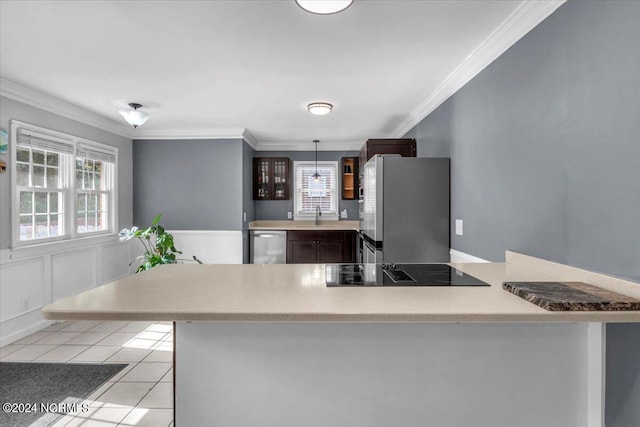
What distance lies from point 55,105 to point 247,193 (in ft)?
8.86

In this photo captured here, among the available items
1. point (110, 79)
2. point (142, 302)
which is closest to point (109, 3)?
point (110, 79)

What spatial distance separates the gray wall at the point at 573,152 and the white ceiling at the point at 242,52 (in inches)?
11.3

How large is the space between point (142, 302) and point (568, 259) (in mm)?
1869

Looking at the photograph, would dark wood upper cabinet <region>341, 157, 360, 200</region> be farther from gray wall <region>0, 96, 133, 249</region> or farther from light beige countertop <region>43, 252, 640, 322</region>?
light beige countertop <region>43, 252, 640, 322</region>

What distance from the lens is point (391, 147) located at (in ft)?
14.6

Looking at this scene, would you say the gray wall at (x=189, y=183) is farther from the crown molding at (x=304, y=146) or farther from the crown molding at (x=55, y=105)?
the crown molding at (x=304, y=146)

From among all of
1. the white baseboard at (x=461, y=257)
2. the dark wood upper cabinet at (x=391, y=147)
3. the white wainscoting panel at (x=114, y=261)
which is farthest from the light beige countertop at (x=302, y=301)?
the white wainscoting panel at (x=114, y=261)

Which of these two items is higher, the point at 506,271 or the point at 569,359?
the point at 506,271

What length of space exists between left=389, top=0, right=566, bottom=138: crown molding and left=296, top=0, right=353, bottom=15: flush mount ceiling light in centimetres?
100

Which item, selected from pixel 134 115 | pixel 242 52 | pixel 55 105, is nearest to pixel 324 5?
pixel 242 52

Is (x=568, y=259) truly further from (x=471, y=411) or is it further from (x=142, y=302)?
(x=142, y=302)

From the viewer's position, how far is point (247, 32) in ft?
7.61

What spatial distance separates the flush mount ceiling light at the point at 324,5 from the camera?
1865 millimetres

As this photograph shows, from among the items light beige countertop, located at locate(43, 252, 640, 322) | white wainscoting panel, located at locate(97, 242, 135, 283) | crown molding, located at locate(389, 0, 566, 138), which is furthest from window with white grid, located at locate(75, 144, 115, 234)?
crown molding, located at locate(389, 0, 566, 138)
